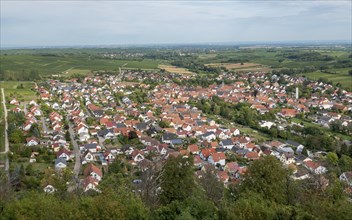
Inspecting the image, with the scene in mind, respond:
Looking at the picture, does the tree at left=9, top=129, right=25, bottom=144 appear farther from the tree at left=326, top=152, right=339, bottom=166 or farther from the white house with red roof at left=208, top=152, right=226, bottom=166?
the tree at left=326, top=152, right=339, bottom=166

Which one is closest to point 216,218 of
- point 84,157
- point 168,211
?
point 168,211

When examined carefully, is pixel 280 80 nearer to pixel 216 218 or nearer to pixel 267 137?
pixel 267 137

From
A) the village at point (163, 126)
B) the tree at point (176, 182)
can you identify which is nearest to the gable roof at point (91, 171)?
the village at point (163, 126)

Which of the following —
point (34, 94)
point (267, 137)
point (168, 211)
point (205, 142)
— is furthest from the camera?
point (34, 94)

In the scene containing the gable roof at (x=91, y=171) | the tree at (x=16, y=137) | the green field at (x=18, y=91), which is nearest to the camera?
the gable roof at (x=91, y=171)

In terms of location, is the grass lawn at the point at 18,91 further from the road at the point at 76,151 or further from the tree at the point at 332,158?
the tree at the point at 332,158

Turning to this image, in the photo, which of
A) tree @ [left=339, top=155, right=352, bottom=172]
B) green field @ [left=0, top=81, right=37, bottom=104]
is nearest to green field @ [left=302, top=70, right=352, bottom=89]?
tree @ [left=339, top=155, right=352, bottom=172]

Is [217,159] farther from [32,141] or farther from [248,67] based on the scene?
[248,67]
